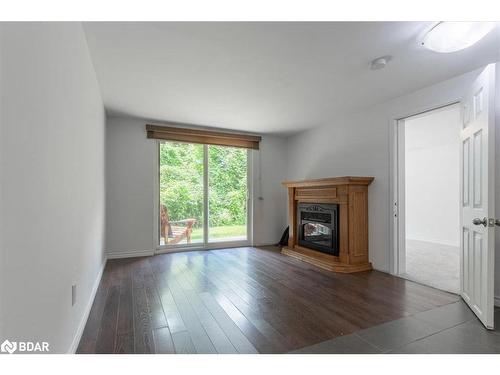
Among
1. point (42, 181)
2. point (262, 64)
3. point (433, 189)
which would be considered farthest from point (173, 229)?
point (433, 189)

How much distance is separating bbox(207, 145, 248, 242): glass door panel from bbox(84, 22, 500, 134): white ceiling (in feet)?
4.22

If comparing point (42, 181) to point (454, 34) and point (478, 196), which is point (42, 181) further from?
point (478, 196)

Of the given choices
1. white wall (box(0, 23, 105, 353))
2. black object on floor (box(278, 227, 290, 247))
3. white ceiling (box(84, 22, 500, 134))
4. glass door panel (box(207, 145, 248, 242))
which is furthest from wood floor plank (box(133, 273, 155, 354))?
black object on floor (box(278, 227, 290, 247))

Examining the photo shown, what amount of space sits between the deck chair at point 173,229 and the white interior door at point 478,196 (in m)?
3.77

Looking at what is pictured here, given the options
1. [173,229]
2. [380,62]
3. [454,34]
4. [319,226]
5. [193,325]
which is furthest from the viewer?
[173,229]

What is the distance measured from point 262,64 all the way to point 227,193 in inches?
112

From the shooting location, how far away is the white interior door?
73.1 inches

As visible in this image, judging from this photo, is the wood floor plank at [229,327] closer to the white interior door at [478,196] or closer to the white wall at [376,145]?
the white interior door at [478,196]

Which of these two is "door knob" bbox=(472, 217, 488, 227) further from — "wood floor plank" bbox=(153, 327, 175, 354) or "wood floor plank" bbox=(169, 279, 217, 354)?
"wood floor plank" bbox=(153, 327, 175, 354)

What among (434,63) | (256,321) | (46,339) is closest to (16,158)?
(46,339)

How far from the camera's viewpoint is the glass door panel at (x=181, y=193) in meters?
4.31

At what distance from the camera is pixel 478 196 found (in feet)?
6.59

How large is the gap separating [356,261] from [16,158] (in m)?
3.52

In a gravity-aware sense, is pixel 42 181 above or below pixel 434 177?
below
